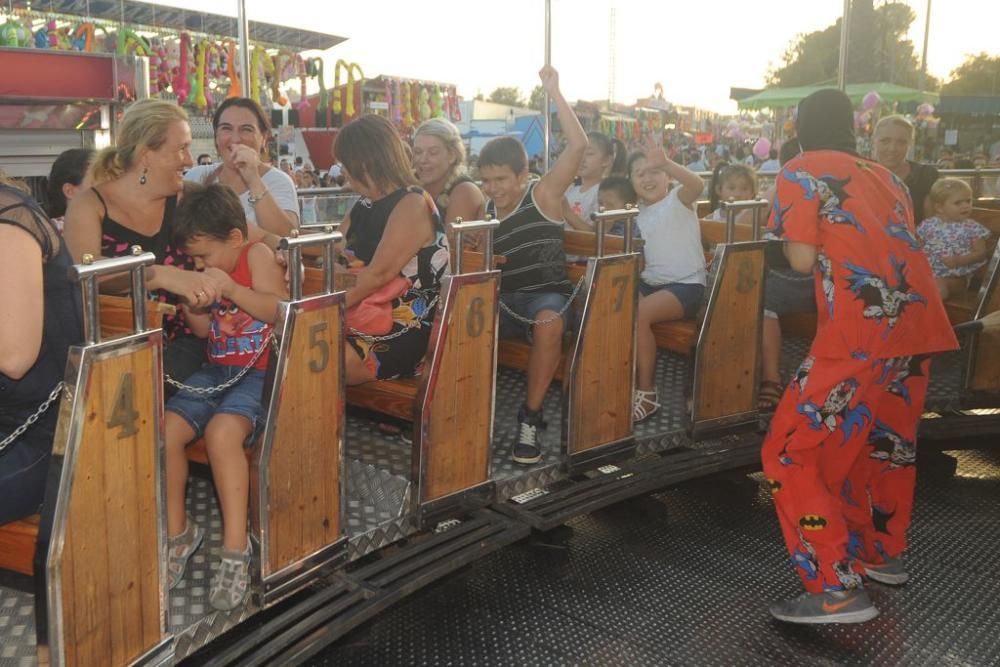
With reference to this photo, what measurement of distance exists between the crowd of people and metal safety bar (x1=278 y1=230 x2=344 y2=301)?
0.20 metres

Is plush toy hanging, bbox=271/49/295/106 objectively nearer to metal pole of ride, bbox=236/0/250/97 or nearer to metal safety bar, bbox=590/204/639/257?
metal pole of ride, bbox=236/0/250/97

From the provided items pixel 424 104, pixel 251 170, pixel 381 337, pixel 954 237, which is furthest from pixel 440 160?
pixel 424 104

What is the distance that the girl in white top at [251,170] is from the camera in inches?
149

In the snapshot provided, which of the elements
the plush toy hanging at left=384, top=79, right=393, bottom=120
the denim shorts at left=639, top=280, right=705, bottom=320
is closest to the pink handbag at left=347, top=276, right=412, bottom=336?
the denim shorts at left=639, top=280, right=705, bottom=320

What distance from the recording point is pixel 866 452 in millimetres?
3295

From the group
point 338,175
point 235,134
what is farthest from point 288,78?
point 338,175

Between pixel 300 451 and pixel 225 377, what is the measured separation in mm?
478

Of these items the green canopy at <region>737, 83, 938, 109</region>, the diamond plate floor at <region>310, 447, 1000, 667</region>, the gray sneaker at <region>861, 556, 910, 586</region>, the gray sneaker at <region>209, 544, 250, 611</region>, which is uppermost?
the green canopy at <region>737, 83, 938, 109</region>

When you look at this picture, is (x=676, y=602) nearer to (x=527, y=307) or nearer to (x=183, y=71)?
(x=527, y=307)

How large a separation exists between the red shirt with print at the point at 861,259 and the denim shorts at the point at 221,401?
5.75 ft

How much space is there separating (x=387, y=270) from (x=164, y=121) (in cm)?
93

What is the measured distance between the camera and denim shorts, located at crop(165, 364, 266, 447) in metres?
2.68

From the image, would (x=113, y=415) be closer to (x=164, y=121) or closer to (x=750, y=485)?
(x=164, y=121)

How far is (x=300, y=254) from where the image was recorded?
8.38 feet
